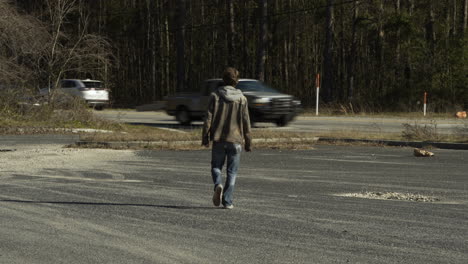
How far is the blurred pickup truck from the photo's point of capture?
25.9 meters

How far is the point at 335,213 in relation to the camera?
29.8 ft

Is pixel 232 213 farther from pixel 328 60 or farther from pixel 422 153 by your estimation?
pixel 328 60

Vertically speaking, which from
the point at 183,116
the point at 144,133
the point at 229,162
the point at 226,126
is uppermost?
the point at 226,126

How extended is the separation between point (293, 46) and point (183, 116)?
140ft

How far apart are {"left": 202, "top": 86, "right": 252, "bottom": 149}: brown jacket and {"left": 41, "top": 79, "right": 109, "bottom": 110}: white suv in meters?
31.4

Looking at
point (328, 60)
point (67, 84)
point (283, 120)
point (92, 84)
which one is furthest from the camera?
point (328, 60)

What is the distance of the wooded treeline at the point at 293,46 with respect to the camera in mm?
39062

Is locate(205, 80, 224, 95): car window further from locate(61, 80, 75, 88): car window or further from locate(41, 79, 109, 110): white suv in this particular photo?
locate(61, 80, 75, 88): car window

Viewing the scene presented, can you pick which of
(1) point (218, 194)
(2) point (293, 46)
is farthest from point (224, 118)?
(2) point (293, 46)

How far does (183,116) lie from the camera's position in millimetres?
28516

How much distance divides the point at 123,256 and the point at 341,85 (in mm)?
59355

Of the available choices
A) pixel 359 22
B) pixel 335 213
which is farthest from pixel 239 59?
pixel 335 213

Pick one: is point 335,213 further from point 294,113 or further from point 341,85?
point 341,85

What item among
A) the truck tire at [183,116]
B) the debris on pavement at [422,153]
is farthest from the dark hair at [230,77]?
the truck tire at [183,116]
